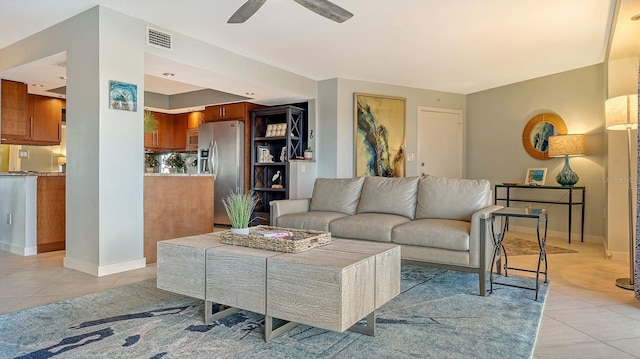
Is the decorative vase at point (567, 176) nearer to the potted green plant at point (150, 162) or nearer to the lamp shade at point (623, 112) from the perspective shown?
the lamp shade at point (623, 112)

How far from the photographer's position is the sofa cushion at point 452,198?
11.7 feet

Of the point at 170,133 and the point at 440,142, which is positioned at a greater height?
the point at 170,133

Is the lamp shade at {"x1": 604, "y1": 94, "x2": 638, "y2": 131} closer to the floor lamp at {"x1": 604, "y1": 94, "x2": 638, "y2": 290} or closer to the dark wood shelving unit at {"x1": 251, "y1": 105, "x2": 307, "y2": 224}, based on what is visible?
the floor lamp at {"x1": 604, "y1": 94, "x2": 638, "y2": 290}

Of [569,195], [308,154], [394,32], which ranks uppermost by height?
[394,32]

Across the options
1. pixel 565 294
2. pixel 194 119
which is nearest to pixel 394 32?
pixel 565 294

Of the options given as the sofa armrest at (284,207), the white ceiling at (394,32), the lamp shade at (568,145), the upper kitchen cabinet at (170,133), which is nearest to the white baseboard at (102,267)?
the sofa armrest at (284,207)

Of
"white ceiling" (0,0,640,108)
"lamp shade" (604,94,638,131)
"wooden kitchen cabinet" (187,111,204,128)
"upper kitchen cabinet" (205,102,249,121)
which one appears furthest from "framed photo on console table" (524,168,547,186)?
"wooden kitchen cabinet" (187,111,204,128)

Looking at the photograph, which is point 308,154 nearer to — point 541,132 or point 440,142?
point 440,142

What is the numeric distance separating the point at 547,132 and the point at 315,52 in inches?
150

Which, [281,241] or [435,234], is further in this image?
[435,234]

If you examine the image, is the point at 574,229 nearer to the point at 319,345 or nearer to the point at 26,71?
the point at 319,345

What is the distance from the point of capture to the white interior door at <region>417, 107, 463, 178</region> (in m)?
6.89

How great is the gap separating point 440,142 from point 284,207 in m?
3.95

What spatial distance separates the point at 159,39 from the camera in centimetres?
403
